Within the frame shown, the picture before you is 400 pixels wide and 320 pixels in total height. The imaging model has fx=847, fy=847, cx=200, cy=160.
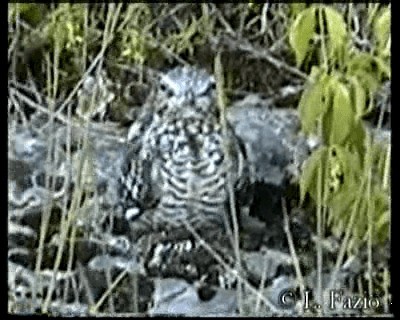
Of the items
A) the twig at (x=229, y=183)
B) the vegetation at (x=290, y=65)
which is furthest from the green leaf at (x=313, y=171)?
the twig at (x=229, y=183)

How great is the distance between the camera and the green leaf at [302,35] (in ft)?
4.11

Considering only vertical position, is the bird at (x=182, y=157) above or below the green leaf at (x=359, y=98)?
below

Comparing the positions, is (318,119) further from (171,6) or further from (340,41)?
(171,6)

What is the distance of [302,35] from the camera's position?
1.25 m

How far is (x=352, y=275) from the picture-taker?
1248 mm

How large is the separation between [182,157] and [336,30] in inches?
11.6

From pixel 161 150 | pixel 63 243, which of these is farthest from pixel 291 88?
pixel 63 243

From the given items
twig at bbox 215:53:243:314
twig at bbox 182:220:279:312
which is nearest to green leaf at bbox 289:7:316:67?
twig at bbox 215:53:243:314

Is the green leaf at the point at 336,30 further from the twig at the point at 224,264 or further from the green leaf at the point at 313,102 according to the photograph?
the twig at the point at 224,264

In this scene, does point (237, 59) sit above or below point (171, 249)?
above

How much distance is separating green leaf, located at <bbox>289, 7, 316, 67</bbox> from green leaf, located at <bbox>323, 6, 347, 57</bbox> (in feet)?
0.08

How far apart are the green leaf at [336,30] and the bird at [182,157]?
19 centimetres

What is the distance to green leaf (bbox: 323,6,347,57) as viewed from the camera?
125 cm

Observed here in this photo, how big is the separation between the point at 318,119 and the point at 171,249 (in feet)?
0.96
